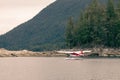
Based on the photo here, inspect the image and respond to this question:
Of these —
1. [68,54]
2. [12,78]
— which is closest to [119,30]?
[68,54]

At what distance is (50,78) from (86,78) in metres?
6.09

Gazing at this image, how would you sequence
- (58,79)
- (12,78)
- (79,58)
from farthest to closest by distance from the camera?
(79,58), (12,78), (58,79)

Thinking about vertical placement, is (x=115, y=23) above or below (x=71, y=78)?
above

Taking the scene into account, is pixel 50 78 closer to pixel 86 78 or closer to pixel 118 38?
pixel 86 78

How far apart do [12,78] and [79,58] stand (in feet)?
268

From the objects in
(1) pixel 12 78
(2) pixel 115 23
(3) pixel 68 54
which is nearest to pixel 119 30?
(2) pixel 115 23

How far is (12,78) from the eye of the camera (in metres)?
90.3

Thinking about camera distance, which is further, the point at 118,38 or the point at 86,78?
the point at 118,38

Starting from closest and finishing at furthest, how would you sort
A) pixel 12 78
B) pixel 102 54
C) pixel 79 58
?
pixel 12 78
pixel 79 58
pixel 102 54

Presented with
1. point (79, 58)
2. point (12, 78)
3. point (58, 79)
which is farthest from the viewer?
point (79, 58)

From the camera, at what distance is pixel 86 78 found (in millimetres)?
86250

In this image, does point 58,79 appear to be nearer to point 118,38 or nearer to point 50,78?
point 50,78

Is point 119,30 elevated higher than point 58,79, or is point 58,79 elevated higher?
point 119,30

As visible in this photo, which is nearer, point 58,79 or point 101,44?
point 58,79
